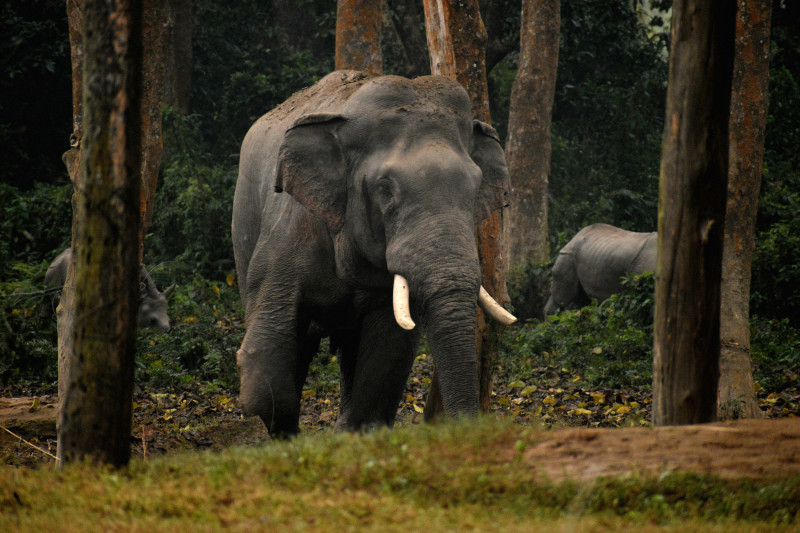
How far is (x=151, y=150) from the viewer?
32.7 ft

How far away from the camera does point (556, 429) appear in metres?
5.61

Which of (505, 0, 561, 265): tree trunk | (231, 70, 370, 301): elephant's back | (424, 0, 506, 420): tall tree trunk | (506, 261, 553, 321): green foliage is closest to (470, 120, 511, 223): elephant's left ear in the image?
(424, 0, 506, 420): tall tree trunk

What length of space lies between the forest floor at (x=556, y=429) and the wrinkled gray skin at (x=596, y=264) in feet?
13.9

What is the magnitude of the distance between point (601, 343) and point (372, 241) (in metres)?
6.50

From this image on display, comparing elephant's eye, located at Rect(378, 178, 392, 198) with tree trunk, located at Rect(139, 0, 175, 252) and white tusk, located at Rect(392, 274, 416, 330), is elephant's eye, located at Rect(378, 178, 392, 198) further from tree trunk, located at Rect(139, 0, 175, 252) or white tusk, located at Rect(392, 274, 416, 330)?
tree trunk, located at Rect(139, 0, 175, 252)

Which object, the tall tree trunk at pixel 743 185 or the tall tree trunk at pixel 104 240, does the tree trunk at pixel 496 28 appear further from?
the tall tree trunk at pixel 104 240

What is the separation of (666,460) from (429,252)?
2318 millimetres

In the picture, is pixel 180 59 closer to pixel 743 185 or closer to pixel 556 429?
pixel 743 185

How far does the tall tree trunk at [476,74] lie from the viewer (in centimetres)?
820

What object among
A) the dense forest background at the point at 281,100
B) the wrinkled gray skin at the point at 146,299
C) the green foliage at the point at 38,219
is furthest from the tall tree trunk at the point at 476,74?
the green foliage at the point at 38,219

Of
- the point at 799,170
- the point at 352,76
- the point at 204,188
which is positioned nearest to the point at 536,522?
the point at 352,76

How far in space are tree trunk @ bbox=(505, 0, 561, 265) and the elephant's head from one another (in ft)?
34.7

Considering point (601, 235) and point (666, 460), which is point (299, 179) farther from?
point (601, 235)

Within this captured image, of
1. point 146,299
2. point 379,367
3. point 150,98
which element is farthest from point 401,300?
point 146,299
